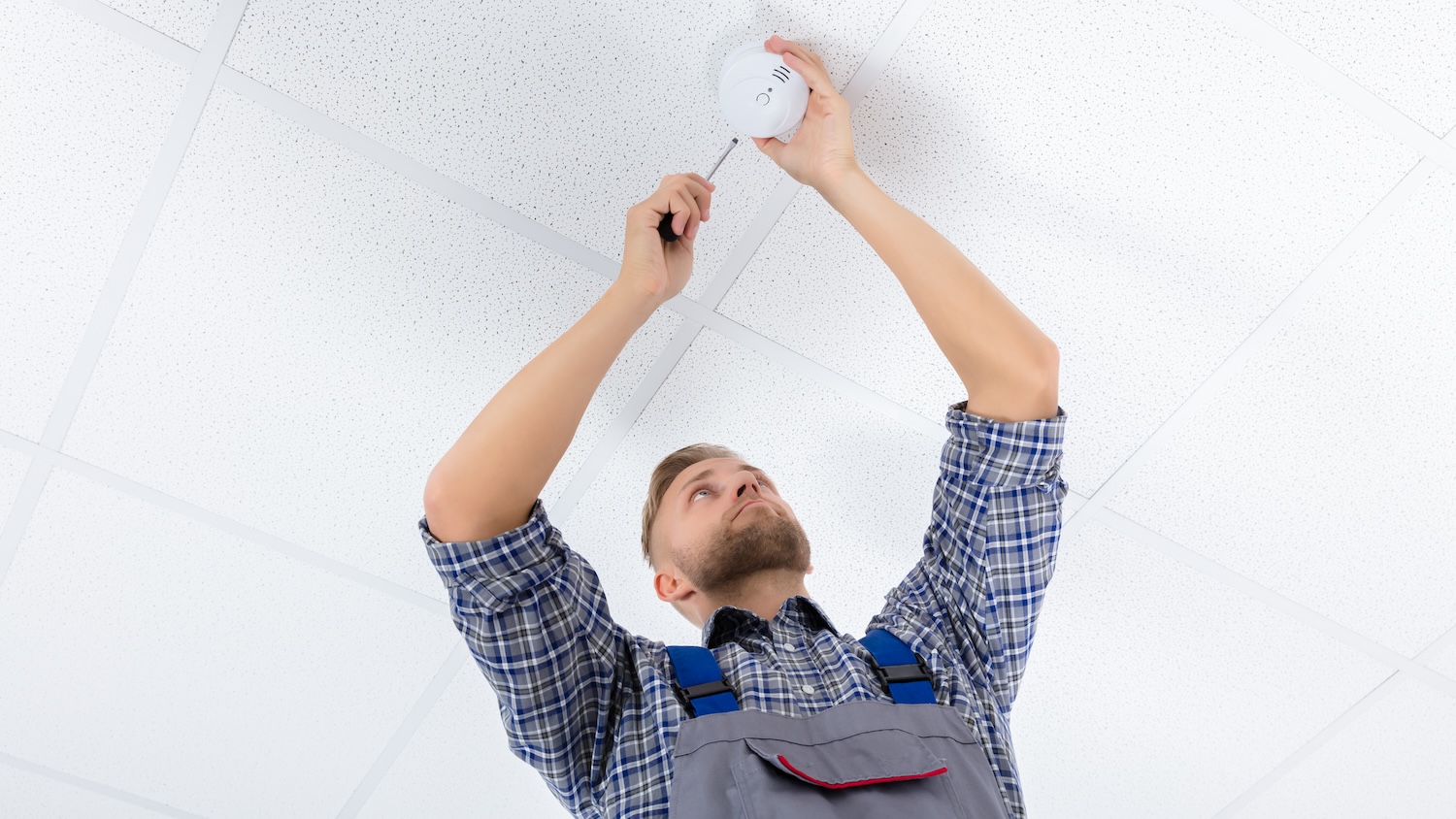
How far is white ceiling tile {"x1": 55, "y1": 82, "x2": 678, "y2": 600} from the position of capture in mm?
1213

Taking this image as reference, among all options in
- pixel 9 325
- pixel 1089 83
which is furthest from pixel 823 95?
pixel 9 325

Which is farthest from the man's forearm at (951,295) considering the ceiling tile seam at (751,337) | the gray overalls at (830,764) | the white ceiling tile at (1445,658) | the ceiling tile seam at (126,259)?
the white ceiling tile at (1445,658)

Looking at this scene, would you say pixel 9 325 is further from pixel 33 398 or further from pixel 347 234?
pixel 347 234

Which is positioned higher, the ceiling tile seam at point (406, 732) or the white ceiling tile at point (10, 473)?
the white ceiling tile at point (10, 473)

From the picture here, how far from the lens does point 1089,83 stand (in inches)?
45.6

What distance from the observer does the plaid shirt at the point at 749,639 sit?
1.02 m

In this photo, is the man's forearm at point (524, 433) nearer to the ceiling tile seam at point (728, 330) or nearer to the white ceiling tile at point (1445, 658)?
the ceiling tile seam at point (728, 330)

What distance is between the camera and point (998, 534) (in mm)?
1171

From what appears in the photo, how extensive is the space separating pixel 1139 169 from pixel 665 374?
667mm

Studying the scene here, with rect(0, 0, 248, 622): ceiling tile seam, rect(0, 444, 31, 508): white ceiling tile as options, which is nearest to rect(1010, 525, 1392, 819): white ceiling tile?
rect(0, 0, 248, 622): ceiling tile seam

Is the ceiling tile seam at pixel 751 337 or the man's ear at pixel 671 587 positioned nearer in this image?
the ceiling tile seam at pixel 751 337

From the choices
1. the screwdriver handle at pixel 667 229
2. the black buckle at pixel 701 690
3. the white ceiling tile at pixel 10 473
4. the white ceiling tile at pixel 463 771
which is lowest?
the black buckle at pixel 701 690

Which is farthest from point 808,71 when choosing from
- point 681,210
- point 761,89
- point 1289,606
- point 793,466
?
point 1289,606

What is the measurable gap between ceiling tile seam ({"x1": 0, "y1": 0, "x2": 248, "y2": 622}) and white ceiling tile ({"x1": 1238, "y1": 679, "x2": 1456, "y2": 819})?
6.74ft
